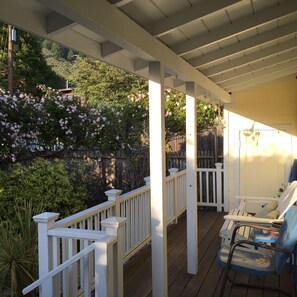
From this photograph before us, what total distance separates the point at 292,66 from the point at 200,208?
3.62 m

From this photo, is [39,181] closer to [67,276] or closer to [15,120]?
[15,120]

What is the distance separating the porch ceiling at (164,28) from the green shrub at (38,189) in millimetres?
3110

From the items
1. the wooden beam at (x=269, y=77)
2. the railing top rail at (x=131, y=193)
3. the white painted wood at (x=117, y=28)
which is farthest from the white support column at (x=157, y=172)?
the wooden beam at (x=269, y=77)

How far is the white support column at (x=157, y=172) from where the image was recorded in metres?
2.86

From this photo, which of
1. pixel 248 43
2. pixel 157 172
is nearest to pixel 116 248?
pixel 157 172

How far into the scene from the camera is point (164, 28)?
2525mm

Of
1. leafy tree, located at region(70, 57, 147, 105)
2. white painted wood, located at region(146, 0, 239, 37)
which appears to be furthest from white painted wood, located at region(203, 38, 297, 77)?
leafy tree, located at region(70, 57, 147, 105)

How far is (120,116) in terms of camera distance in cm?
893

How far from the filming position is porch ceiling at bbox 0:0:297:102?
1.77m

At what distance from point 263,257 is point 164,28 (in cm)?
230

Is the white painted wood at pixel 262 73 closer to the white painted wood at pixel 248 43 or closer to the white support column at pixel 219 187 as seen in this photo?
the white painted wood at pixel 248 43

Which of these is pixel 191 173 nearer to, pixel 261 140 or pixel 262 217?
pixel 262 217

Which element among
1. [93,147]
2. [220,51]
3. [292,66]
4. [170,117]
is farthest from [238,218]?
[93,147]

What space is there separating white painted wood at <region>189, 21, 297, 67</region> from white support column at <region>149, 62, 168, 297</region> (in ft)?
3.38
